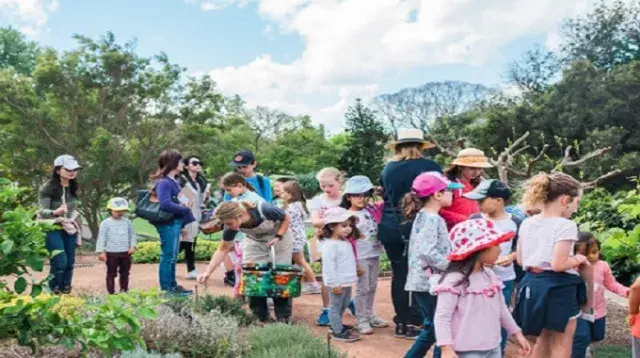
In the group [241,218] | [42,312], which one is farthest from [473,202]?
[42,312]

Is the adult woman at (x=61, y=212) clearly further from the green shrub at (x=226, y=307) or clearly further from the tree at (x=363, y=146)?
the tree at (x=363, y=146)

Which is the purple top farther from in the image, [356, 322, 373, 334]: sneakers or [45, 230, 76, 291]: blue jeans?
[356, 322, 373, 334]: sneakers

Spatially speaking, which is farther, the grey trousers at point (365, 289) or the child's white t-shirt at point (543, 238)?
the grey trousers at point (365, 289)

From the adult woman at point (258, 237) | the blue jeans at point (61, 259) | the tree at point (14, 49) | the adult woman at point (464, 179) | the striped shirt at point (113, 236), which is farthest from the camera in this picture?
the tree at point (14, 49)

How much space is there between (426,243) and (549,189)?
0.85 m

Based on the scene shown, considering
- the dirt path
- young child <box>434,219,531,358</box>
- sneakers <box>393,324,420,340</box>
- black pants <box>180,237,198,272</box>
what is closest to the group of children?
young child <box>434,219,531,358</box>

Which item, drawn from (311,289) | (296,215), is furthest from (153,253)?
(296,215)

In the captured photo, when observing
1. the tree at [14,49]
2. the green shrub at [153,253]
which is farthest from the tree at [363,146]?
the tree at [14,49]

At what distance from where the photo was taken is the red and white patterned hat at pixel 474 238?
3240mm

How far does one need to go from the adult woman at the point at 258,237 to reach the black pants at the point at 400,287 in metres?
0.95

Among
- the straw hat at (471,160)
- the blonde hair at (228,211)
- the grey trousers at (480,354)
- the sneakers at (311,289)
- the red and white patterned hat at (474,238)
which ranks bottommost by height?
the grey trousers at (480,354)

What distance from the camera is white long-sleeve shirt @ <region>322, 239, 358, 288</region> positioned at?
523 centimetres

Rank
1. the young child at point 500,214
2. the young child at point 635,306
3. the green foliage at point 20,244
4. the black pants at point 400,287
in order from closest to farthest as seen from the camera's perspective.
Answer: the green foliage at point 20,244, the young child at point 635,306, the young child at point 500,214, the black pants at point 400,287

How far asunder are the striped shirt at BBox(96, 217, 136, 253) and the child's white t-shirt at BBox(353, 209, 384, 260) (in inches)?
113
